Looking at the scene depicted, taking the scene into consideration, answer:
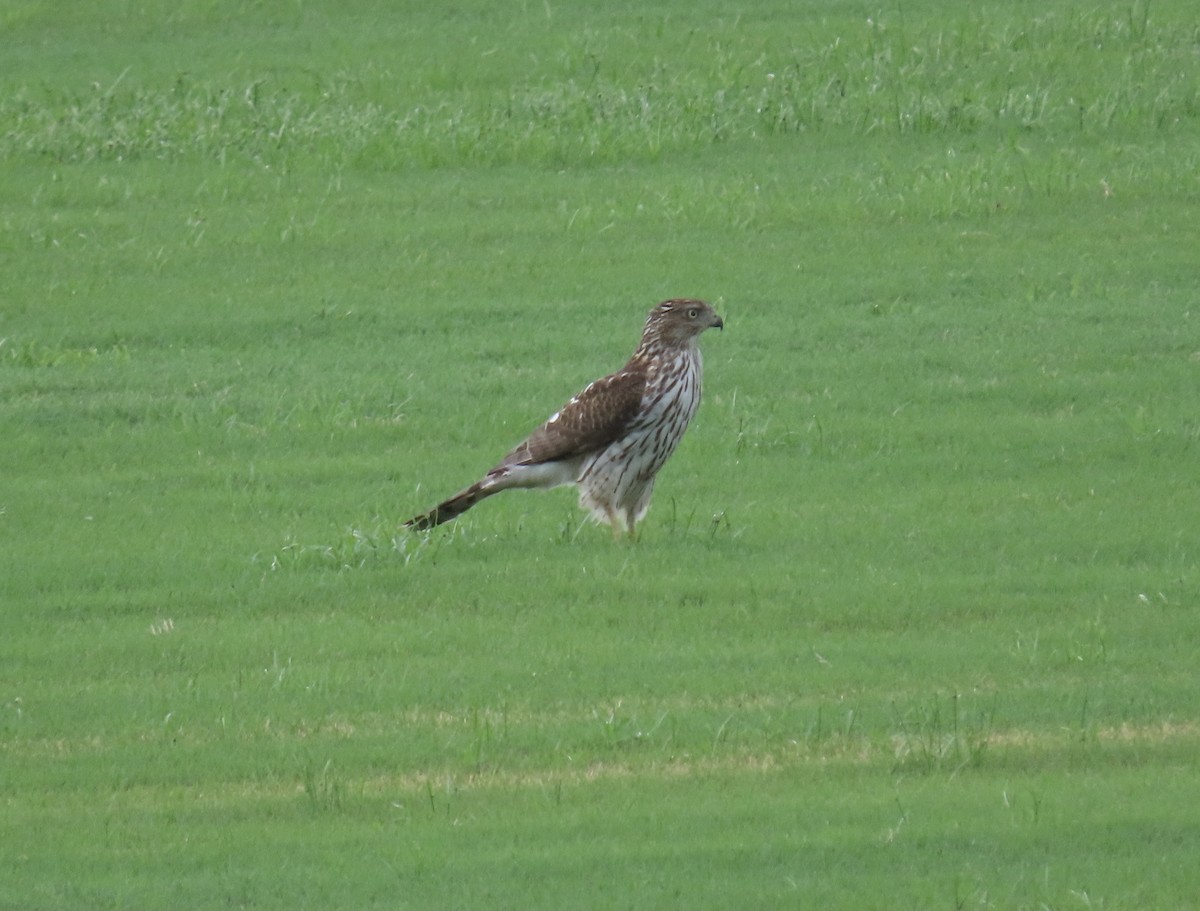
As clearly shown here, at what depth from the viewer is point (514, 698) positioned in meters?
9.27

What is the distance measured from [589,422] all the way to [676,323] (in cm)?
79

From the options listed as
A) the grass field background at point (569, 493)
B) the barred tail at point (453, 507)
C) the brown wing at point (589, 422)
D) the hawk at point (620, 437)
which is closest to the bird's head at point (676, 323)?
the hawk at point (620, 437)

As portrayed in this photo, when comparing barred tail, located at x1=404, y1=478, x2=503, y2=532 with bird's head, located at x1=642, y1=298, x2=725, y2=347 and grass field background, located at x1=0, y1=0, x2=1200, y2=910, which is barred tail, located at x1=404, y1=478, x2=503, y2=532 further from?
bird's head, located at x1=642, y1=298, x2=725, y2=347

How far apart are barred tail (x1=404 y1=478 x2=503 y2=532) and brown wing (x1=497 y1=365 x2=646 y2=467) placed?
230mm

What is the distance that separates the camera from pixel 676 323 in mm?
12352

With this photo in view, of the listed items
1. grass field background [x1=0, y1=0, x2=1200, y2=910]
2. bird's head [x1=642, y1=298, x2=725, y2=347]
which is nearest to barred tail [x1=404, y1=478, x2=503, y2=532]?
grass field background [x1=0, y1=0, x2=1200, y2=910]

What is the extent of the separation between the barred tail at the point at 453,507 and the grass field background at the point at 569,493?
0.43ft

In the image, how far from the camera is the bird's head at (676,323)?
1233cm

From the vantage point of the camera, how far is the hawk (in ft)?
39.3

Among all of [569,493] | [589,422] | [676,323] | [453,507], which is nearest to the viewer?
[453,507]

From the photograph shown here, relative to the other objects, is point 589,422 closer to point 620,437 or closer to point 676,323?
point 620,437

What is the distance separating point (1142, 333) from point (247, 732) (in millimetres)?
9123

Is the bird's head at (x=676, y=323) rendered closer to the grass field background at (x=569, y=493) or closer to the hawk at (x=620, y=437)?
the hawk at (x=620, y=437)

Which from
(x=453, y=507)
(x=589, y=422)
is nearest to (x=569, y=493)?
(x=589, y=422)
